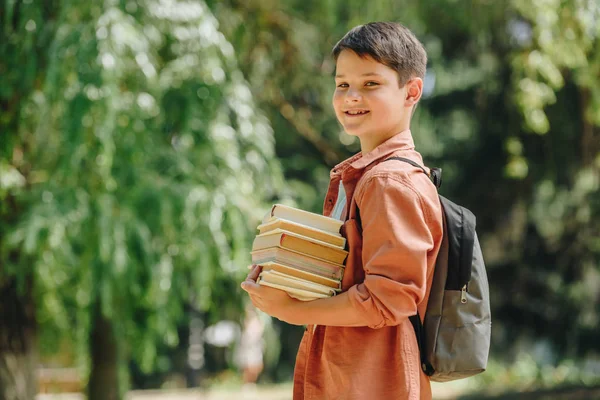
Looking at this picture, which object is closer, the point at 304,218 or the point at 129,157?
the point at 304,218

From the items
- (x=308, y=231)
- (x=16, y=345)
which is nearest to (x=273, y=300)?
(x=308, y=231)

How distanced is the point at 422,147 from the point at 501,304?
3.70 metres

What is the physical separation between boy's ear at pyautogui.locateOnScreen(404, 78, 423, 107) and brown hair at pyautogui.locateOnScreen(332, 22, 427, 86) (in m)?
0.01

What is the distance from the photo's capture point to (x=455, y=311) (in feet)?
5.65

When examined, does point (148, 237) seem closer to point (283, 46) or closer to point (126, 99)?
point (126, 99)

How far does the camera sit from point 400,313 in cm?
160

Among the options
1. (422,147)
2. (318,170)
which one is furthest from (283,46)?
(422,147)

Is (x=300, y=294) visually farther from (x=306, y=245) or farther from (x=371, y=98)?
(x=371, y=98)

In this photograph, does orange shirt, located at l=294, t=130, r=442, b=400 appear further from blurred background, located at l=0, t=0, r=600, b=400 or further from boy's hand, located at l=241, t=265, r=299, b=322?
blurred background, located at l=0, t=0, r=600, b=400

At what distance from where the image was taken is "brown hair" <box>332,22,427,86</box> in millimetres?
1747

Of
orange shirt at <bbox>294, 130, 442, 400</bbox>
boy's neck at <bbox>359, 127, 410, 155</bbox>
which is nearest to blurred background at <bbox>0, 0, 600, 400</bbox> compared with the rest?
boy's neck at <bbox>359, 127, 410, 155</bbox>

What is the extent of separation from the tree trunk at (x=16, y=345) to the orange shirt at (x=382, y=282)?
515cm

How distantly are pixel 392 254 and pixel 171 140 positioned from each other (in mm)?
3672

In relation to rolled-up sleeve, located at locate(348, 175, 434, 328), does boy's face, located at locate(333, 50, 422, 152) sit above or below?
above
